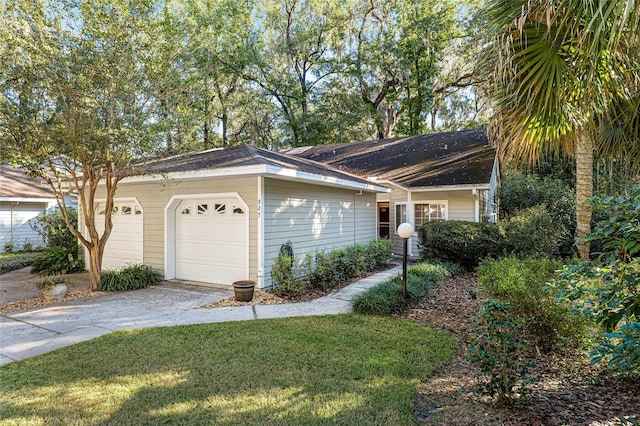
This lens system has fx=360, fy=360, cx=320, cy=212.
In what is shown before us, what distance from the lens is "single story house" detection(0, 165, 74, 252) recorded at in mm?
13883

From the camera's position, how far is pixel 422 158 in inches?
567

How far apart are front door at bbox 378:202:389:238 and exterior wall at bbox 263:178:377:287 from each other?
237 cm

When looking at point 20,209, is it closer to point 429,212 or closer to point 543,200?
point 429,212

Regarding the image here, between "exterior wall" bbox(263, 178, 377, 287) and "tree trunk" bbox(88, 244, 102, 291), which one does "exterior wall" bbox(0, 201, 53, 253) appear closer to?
"tree trunk" bbox(88, 244, 102, 291)

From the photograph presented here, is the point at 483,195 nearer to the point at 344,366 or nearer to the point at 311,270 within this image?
the point at 311,270

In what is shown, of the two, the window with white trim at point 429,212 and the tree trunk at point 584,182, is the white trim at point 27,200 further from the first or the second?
the tree trunk at point 584,182

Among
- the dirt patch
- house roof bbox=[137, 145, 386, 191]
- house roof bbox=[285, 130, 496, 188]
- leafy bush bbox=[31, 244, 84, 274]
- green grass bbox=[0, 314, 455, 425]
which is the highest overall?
house roof bbox=[285, 130, 496, 188]

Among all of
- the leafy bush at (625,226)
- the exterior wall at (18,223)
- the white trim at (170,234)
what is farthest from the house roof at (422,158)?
the exterior wall at (18,223)

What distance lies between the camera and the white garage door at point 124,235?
9422mm

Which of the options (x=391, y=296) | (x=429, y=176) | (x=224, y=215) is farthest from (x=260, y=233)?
(x=429, y=176)

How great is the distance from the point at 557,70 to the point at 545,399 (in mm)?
3075

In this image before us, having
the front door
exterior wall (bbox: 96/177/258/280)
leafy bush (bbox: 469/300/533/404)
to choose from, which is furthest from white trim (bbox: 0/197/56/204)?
leafy bush (bbox: 469/300/533/404)

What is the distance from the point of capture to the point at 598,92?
3.53 m

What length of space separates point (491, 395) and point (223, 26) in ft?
77.3
